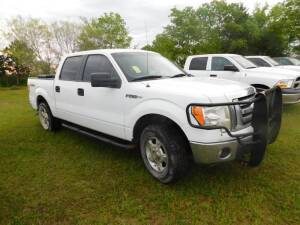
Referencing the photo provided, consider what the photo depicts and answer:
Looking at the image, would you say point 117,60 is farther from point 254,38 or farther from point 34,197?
point 254,38

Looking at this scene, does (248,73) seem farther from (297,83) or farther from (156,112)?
(156,112)

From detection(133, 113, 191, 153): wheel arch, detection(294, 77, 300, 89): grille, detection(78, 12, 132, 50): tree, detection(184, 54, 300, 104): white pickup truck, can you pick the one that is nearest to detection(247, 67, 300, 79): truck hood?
detection(184, 54, 300, 104): white pickup truck

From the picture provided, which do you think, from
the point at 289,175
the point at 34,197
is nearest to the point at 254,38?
the point at 289,175

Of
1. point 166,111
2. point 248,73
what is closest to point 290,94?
point 248,73

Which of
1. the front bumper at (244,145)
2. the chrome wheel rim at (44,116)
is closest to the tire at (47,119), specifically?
the chrome wheel rim at (44,116)

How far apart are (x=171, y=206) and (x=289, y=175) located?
1.80m

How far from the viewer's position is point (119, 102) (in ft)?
11.6

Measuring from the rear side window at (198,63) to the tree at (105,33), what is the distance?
21040 millimetres

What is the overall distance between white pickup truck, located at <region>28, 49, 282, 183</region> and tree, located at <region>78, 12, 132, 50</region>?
24.7 metres

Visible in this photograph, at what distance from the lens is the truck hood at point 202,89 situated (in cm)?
276

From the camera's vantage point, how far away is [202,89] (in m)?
2.89

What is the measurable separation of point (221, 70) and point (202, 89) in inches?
213

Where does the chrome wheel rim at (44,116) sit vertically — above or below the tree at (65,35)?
below

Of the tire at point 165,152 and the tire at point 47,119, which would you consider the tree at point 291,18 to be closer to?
the tire at point 47,119
